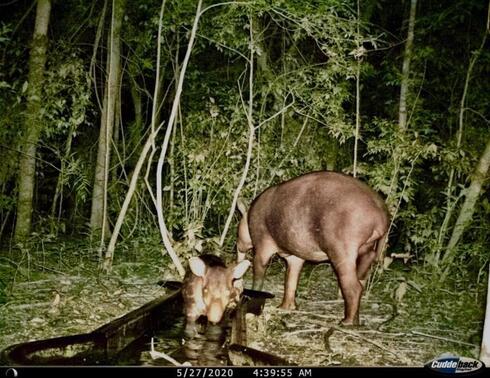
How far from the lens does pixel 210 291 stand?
5176 mm

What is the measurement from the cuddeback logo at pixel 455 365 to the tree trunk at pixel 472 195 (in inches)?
162

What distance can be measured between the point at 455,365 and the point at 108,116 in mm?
5737

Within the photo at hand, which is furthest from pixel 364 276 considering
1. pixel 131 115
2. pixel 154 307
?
pixel 131 115

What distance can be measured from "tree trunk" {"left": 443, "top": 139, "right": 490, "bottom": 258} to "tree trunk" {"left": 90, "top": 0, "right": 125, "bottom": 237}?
4810 millimetres

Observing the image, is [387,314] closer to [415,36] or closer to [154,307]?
[154,307]

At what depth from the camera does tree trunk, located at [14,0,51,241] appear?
7.47 meters

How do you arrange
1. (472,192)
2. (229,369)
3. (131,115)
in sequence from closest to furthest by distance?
(229,369) < (472,192) < (131,115)

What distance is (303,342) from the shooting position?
506 centimetres


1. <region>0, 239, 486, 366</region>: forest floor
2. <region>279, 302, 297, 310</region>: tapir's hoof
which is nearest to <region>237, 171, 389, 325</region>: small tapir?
<region>279, 302, 297, 310</region>: tapir's hoof

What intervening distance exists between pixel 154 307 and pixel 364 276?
7.23 feet

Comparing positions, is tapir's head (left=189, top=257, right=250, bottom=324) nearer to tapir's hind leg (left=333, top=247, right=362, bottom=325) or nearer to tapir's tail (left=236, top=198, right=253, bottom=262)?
tapir's hind leg (left=333, top=247, right=362, bottom=325)

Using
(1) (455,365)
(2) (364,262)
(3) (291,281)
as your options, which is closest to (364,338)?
(1) (455,365)

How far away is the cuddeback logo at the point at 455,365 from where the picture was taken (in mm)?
3725

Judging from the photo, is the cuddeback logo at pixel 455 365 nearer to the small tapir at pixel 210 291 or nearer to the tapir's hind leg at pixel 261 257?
the small tapir at pixel 210 291
